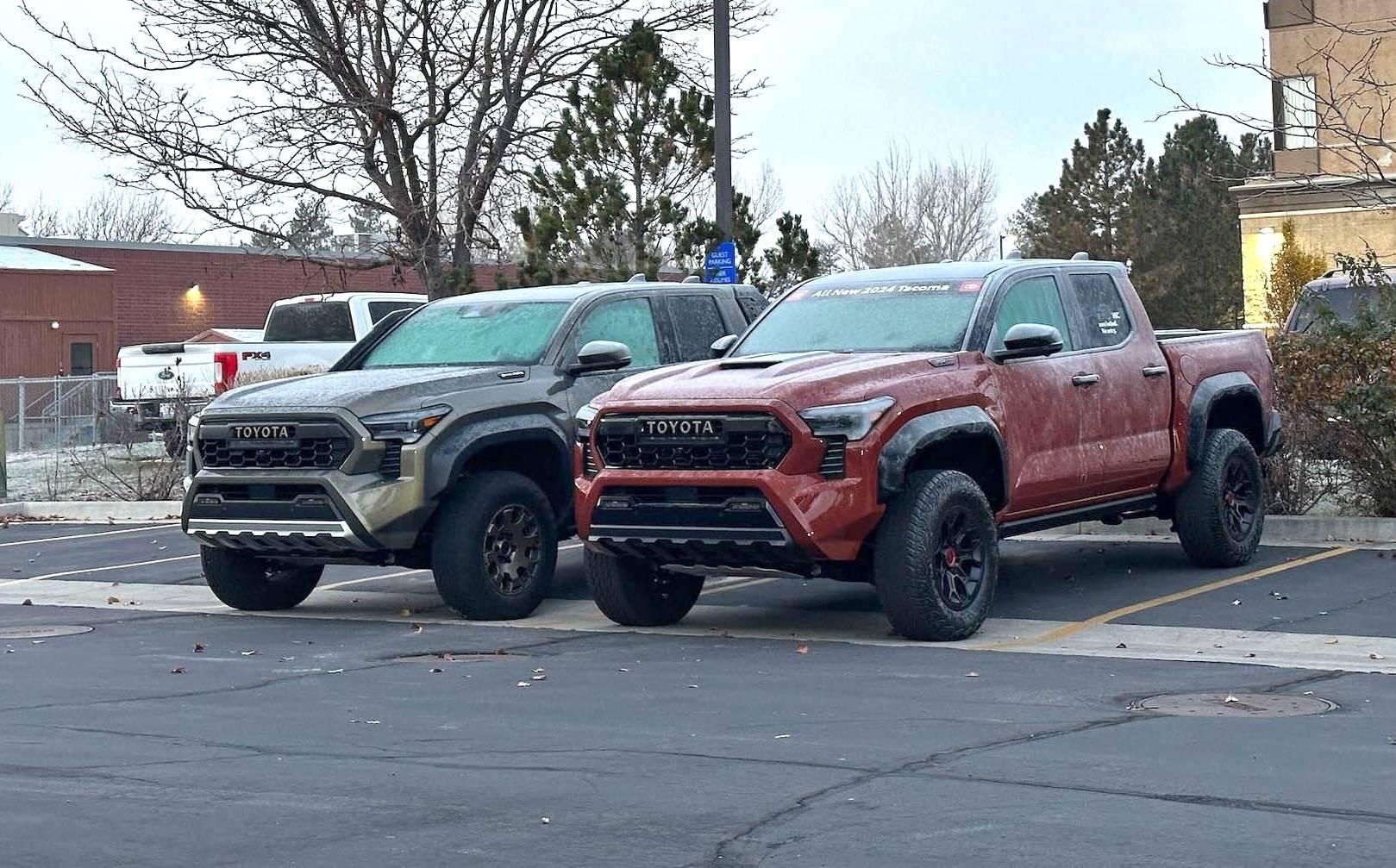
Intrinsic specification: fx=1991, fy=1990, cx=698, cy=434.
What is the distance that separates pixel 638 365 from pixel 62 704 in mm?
4986

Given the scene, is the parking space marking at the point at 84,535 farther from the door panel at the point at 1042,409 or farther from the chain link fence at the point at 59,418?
the door panel at the point at 1042,409

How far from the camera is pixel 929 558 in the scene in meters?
10.2

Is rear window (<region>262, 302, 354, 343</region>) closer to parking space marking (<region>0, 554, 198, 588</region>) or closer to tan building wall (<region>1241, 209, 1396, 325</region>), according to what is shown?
parking space marking (<region>0, 554, 198, 588</region>)

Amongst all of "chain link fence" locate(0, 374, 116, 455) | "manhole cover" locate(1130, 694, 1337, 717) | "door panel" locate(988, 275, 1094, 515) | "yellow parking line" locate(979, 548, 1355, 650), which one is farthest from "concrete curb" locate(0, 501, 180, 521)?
"manhole cover" locate(1130, 694, 1337, 717)

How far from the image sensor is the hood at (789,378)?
10.2 meters

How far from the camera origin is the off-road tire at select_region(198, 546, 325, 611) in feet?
42.1

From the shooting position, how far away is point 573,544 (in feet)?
52.3

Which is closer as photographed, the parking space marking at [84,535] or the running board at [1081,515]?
the running board at [1081,515]

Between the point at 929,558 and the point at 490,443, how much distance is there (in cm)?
293

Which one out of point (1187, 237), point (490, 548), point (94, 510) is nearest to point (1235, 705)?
point (490, 548)

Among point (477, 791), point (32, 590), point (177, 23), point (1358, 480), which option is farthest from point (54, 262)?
point (477, 791)

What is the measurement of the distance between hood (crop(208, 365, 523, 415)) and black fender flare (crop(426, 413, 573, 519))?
24 centimetres

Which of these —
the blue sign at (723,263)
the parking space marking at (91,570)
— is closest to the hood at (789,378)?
the parking space marking at (91,570)

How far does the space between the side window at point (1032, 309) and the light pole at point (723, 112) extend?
7.99m
